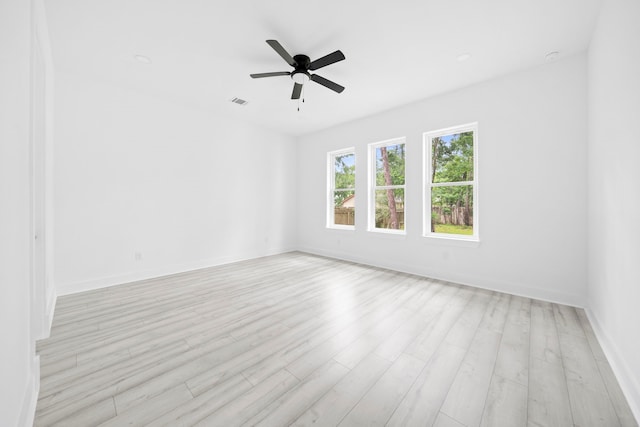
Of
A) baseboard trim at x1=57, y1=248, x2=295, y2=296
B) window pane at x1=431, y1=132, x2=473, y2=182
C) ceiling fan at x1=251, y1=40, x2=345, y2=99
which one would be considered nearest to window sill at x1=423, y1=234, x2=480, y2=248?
window pane at x1=431, y1=132, x2=473, y2=182

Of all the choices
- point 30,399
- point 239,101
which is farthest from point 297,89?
point 30,399

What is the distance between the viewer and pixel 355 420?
1.35 meters

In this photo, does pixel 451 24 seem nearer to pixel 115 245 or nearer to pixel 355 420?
pixel 355 420

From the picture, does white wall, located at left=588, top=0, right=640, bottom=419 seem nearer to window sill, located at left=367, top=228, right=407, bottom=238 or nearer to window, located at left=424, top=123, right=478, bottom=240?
window, located at left=424, top=123, right=478, bottom=240

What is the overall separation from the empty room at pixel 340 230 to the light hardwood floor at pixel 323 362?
0.02m

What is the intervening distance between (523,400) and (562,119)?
3161 mm

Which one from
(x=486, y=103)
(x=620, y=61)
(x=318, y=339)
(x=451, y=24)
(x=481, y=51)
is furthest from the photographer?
(x=486, y=103)

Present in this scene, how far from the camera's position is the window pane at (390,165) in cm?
470

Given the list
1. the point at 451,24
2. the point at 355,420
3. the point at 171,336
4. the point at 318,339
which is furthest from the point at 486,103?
the point at 171,336

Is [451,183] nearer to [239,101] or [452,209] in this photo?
[452,209]

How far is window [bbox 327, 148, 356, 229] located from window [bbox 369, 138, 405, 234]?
451mm

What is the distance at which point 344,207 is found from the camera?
223 inches

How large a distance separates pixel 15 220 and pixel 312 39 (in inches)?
107

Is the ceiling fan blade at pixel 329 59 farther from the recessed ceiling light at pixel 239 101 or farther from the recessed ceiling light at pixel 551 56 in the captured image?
the recessed ceiling light at pixel 551 56
